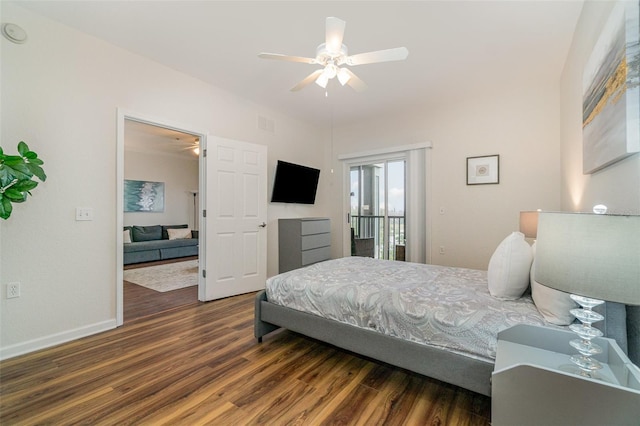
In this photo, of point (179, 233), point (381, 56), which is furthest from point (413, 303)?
point (179, 233)

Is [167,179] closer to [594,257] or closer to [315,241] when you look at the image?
[315,241]

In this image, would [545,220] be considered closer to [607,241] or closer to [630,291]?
[607,241]

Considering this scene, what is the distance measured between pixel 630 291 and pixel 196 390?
2.10 m

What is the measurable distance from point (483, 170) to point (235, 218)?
3496mm

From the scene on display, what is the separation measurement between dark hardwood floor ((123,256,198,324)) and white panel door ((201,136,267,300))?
39 centimetres

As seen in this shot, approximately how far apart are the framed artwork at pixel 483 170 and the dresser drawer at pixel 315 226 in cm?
229

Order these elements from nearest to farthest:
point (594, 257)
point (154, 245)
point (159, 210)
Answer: point (594, 257), point (154, 245), point (159, 210)

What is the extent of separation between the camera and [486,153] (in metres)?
3.83

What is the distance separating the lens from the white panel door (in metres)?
3.49

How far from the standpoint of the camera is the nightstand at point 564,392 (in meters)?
0.81

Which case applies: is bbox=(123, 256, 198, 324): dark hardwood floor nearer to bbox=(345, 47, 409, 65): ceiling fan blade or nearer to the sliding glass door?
the sliding glass door

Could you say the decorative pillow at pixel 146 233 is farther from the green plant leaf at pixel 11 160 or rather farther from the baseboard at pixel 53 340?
the green plant leaf at pixel 11 160

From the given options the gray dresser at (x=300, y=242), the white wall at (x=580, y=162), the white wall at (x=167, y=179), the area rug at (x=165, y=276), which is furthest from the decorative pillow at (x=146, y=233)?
the white wall at (x=580, y=162)

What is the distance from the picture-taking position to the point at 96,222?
2.61 meters
